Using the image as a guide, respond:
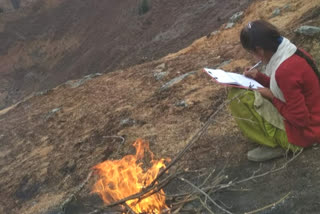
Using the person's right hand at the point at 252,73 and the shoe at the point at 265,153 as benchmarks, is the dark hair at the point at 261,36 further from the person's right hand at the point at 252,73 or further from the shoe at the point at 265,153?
the shoe at the point at 265,153

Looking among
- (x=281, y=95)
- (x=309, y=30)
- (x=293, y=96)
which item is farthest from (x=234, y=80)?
(x=309, y=30)

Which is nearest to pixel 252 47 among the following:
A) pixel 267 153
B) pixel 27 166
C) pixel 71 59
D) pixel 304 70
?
pixel 304 70

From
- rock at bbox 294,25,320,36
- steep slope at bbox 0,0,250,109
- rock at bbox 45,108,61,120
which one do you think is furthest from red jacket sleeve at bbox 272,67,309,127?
steep slope at bbox 0,0,250,109

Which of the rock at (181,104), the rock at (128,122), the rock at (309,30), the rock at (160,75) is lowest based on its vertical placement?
the rock at (160,75)

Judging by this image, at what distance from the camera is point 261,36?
3.39 m

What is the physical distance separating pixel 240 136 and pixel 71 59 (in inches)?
688

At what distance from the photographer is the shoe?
157 inches

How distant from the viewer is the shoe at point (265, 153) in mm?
3986

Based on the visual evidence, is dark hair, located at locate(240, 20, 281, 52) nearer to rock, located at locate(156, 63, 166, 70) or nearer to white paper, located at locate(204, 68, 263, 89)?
white paper, located at locate(204, 68, 263, 89)

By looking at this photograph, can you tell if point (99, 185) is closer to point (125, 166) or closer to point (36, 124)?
point (125, 166)

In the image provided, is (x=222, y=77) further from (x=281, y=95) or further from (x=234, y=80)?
(x=281, y=95)

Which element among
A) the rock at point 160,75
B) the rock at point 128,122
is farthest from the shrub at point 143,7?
the rock at point 128,122

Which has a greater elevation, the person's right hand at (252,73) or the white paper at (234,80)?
the white paper at (234,80)

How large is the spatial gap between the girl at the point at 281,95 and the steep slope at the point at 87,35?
415 inches
